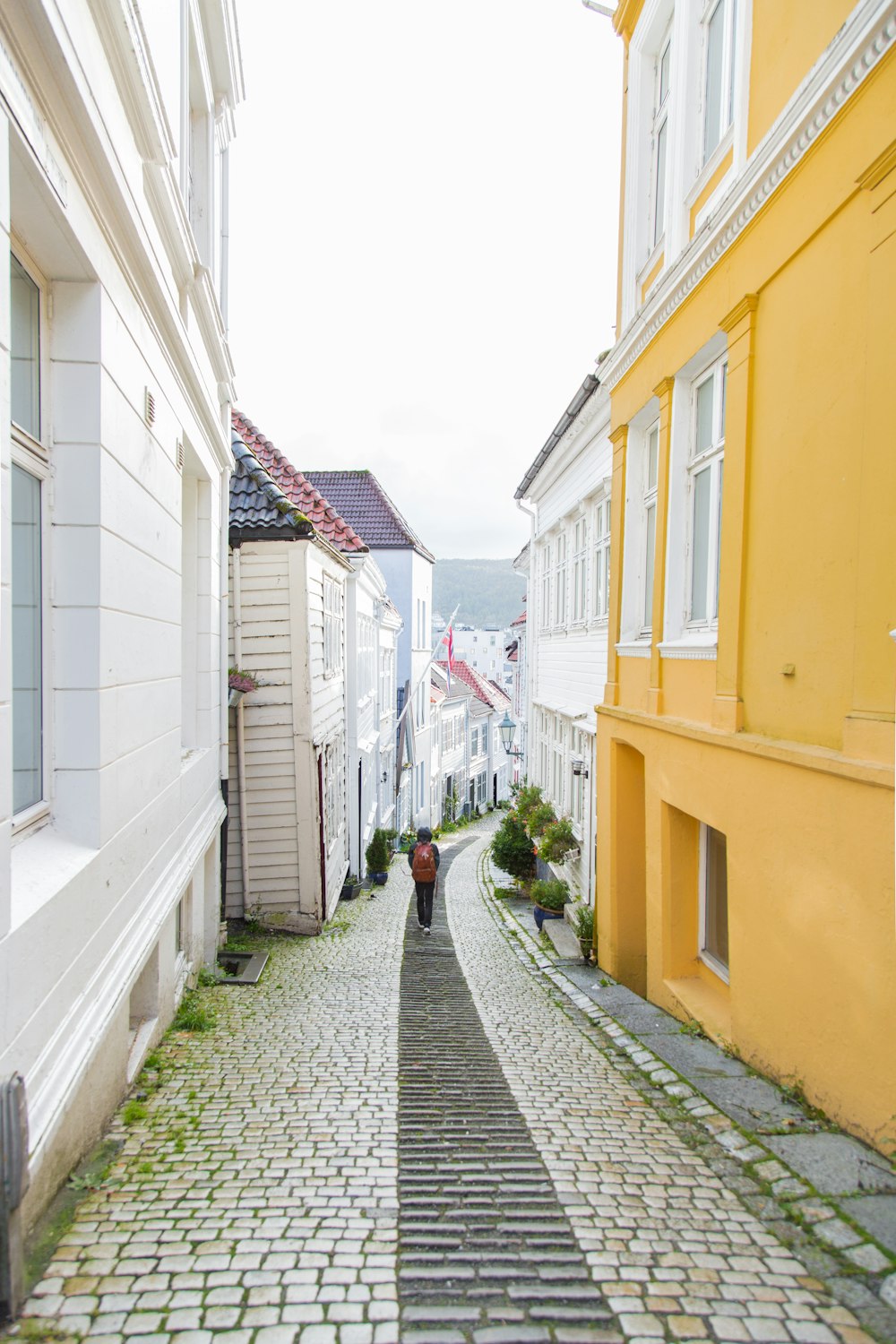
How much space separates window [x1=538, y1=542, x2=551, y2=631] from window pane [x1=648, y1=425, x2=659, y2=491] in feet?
22.7

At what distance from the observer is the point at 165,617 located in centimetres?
516

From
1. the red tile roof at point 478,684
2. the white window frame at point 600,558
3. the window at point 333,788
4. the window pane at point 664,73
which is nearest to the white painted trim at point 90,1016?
the window at point 333,788

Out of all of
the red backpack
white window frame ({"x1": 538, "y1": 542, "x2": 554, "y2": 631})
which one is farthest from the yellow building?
white window frame ({"x1": 538, "y1": 542, "x2": 554, "y2": 631})

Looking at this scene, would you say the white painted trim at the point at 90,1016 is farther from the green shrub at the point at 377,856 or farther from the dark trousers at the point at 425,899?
the green shrub at the point at 377,856

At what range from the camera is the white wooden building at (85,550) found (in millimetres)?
2680

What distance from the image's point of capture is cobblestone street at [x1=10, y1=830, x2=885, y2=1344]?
2.63 m

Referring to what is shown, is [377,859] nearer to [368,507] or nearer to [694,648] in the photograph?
[694,648]

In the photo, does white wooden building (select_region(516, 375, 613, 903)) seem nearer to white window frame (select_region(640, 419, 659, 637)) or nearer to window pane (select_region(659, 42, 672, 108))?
white window frame (select_region(640, 419, 659, 637))

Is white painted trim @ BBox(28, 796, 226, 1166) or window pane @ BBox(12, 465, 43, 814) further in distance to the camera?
window pane @ BBox(12, 465, 43, 814)

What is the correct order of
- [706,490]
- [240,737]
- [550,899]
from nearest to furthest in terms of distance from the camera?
[706,490] < [240,737] < [550,899]

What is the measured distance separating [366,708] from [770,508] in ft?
43.0

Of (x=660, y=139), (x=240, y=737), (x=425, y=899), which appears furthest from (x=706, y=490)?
(x=425, y=899)

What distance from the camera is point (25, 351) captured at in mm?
3146

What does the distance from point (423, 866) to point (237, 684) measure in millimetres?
4357
